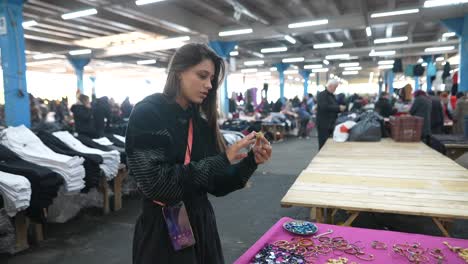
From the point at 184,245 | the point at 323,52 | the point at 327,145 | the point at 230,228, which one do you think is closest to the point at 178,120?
the point at 184,245

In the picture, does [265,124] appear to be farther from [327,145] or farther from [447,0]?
[327,145]

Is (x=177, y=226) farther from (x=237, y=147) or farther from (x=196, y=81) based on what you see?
(x=196, y=81)

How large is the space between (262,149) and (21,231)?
2.97 m

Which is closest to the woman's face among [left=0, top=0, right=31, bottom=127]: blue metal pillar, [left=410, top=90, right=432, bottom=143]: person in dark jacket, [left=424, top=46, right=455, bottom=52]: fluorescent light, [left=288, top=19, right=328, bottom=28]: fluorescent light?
[left=410, top=90, right=432, bottom=143]: person in dark jacket

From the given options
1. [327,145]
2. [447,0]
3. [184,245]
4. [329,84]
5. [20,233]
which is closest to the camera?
[184,245]

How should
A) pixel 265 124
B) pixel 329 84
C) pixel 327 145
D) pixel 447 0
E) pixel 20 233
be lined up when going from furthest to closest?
pixel 265 124
pixel 447 0
pixel 329 84
pixel 327 145
pixel 20 233

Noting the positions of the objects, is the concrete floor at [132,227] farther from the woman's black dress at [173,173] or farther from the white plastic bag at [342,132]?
the woman's black dress at [173,173]

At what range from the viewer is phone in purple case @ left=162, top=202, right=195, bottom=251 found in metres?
1.07

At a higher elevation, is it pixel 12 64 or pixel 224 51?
pixel 224 51

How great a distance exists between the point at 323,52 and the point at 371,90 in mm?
16586

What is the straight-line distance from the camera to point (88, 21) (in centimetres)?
1012

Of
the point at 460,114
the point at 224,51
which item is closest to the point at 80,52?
the point at 224,51

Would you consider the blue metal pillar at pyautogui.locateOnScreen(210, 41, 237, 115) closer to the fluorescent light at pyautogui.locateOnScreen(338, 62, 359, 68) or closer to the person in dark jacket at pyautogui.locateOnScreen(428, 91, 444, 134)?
the person in dark jacket at pyautogui.locateOnScreen(428, 91, 444, 134)

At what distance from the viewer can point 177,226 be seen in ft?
3.53
